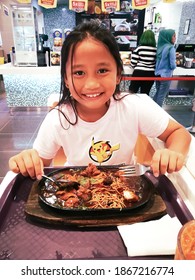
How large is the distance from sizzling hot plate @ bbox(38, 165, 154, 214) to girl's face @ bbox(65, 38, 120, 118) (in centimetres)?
32

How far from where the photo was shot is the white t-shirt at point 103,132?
1155mm

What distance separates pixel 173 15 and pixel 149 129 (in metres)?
7.91

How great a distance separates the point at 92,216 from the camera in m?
0.66

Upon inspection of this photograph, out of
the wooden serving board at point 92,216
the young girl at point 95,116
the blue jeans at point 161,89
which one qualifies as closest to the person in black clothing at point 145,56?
the blue jeans at point 161,89

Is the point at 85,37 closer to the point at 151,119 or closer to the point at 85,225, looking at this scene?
the point at 151,119

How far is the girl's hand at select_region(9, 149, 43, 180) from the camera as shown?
863mm

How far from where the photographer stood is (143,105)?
48.2 inches

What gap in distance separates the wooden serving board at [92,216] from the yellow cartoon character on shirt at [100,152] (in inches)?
18.3

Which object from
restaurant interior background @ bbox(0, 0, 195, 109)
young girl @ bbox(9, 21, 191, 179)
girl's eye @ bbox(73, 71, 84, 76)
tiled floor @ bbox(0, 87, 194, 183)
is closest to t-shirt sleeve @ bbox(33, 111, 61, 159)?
young girl @ bbox(9, 21, 191, 179)

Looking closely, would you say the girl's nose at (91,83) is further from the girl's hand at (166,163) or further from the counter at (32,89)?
the counter at (32,89)

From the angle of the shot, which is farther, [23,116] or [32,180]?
[23,116]

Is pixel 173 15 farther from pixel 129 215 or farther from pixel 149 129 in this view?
pixel 129 215

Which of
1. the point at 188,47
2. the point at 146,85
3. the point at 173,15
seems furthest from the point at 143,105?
the point at 173,15

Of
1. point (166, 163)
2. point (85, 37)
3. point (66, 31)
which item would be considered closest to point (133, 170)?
point (166, 163)
